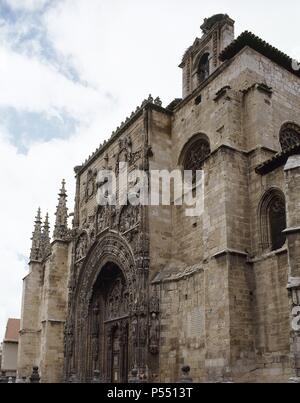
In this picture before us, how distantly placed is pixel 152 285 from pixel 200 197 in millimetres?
3253

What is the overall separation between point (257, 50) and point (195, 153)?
403 cm

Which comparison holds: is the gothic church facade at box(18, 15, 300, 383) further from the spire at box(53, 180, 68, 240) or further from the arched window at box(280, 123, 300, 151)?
the spire at box(53, 180, 68, 240)

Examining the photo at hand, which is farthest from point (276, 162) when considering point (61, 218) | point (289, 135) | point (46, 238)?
point (46, 238)

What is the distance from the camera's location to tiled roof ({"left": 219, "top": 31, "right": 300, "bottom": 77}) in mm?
16234

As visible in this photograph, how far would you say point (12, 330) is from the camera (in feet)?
135

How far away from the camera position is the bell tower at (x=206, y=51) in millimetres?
19875

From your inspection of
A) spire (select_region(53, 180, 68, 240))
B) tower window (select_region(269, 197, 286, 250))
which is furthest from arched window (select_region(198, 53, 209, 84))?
spire (select_region(53, 180, 68, 240))

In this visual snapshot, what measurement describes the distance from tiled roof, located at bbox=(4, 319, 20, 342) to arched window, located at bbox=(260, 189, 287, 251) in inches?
1200

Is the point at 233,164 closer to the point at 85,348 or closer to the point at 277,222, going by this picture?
the point at 277,222

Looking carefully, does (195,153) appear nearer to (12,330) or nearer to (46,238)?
(46,238)

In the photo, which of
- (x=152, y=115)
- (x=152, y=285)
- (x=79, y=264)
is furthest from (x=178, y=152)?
(x=79, y=264)

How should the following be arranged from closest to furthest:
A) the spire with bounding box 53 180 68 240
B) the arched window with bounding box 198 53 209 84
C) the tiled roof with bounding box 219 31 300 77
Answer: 1. the tiled roof with bounding box 219 31 300 77
2. the arched window with bounding box 198 53 209 84
3. the spire with bounding box 53 180 68 240

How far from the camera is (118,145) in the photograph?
69.6 feet

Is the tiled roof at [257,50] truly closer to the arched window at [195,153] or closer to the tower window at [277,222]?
the arched window at [195,153]
